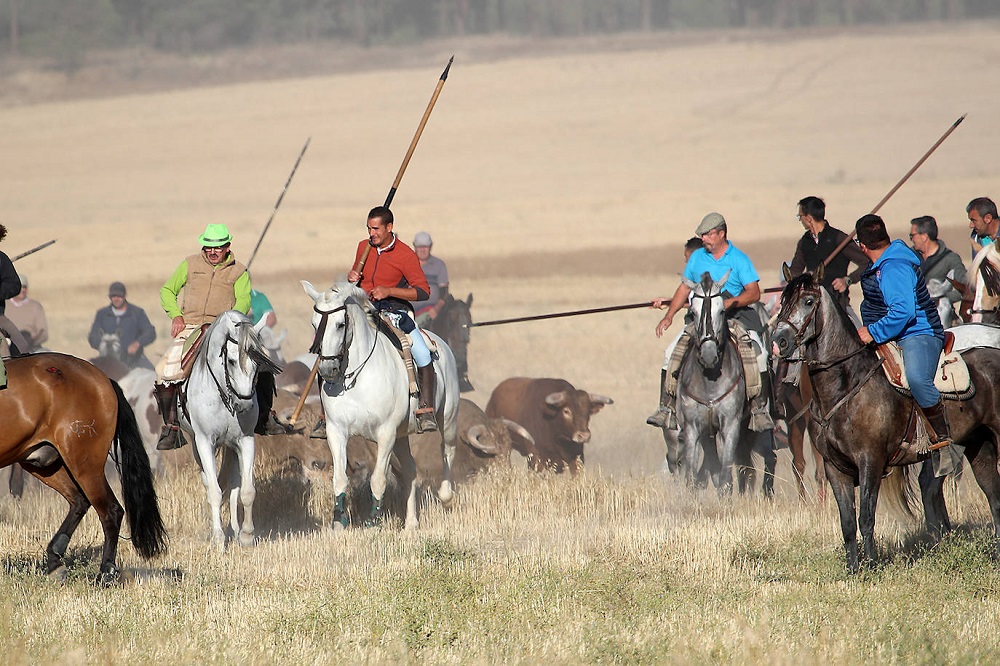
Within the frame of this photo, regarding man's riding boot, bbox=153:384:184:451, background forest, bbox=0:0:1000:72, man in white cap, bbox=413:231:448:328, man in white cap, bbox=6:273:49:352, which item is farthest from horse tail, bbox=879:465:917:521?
background forest, bbox=0:0:1000:72

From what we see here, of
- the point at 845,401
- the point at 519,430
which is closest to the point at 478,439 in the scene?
the point at 519,430

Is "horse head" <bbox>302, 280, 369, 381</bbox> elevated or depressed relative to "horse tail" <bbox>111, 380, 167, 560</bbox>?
elevated

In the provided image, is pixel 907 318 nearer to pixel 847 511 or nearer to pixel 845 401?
pixel 845 401

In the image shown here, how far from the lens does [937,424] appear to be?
8.63 metres

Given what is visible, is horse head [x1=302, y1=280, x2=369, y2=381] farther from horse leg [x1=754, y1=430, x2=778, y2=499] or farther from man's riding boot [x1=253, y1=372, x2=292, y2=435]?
horse leg [x1=754, y1=430, x2=778, y2=499]

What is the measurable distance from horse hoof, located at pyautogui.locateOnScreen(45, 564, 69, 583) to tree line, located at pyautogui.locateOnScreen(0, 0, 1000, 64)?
238 feet

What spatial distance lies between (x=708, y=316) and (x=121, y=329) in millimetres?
9280

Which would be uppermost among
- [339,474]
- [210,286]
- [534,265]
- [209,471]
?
[534,265]

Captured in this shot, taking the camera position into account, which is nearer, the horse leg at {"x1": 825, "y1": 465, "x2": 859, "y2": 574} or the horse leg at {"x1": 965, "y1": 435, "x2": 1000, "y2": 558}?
the horse leg at {"x1": 825, "y1": 465, "x2": 859, "y2": 574}

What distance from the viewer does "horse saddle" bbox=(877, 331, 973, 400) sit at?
8570 mm

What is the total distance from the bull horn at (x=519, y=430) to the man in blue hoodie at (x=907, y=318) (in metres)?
6.17

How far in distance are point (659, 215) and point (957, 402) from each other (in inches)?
1394

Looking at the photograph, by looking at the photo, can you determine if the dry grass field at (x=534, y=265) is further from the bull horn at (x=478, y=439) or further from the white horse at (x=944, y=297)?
the white horse at (x=944, y=297)

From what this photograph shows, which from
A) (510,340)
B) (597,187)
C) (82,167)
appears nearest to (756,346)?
(510,340)
